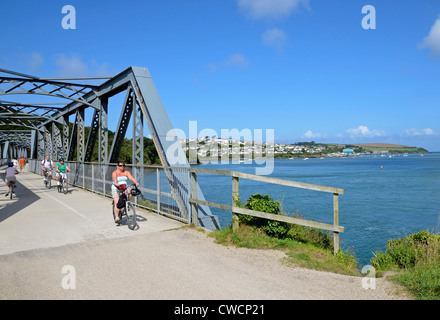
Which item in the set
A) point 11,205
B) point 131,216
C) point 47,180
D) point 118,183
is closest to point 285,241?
point 131,216

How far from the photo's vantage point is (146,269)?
17.5 feet

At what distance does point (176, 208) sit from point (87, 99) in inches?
461

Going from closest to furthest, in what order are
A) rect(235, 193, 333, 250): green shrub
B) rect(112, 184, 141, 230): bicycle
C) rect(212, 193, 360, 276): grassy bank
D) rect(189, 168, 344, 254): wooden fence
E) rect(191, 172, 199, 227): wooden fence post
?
1. rect(212, 193, 360, 276): grassy bank
2. rect(189, 168, 344, 254): wooden fence
3. rect(235, 193, 333, 250): green shrub
4. rect(191, 172, 199, 227): wooden fence post
5. rect(112, 184, 141, 230): bicycle

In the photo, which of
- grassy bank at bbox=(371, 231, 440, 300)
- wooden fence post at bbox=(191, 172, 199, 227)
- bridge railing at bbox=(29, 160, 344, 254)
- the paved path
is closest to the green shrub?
bridge railing at bbox=(29, 160, 344, 254)

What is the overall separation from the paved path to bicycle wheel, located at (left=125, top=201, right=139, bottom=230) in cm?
14

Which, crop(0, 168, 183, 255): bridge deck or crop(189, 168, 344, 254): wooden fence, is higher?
crop(189, 168, 344, 254): wooden fence

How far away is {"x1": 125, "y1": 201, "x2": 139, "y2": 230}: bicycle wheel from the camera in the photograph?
324 inches

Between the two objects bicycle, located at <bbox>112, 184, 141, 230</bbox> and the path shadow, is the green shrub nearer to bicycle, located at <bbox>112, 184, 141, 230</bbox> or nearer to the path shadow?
bicycle, located at <bbox>112, 184, 141, 230</bbox>

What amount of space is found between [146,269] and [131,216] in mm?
3254

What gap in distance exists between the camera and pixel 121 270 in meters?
5.30

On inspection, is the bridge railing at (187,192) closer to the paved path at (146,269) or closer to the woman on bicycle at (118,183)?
the paved path at (146,269)

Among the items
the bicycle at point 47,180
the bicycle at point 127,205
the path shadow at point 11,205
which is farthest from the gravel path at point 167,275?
the bicycle at point 47,180
